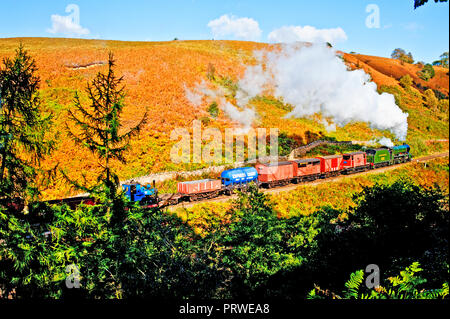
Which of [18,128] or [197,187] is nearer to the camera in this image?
[18,128]

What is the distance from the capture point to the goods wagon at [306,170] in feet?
99.7

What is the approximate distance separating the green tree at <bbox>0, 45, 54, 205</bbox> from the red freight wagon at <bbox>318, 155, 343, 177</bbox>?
1085 inches

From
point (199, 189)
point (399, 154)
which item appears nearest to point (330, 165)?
point (399, 154)

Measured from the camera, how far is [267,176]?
94.0 feet

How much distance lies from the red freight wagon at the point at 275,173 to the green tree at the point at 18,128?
20558mm

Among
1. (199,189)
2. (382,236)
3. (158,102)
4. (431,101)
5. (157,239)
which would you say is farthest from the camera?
(431,101)

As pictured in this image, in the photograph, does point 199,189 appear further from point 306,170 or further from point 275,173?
point 306,170

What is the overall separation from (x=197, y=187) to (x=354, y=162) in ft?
67.5

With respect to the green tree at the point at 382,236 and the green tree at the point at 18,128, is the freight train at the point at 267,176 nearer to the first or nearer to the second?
the green tree at the point at 18,128

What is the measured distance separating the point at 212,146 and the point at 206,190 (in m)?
13.1

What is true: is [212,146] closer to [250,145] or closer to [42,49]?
A: [250,145]

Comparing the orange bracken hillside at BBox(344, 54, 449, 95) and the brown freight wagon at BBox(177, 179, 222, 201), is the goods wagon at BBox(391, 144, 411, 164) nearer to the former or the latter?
the brown freight wagon at BBox(177, 179, 222, 201)

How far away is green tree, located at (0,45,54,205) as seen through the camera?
10938 mm

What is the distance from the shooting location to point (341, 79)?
44906 millimetres
